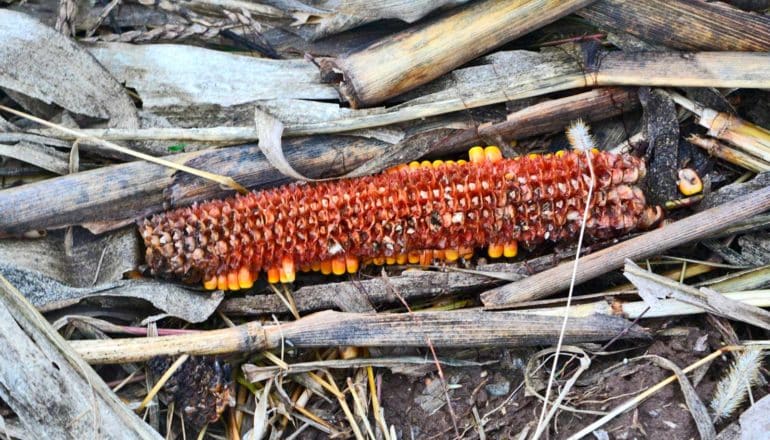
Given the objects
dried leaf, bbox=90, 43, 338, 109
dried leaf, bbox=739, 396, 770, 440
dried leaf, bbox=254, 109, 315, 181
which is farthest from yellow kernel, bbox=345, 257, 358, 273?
dried leaf, bbox=739, 396, 770, 440

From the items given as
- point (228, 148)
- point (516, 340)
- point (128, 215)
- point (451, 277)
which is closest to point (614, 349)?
point (516, 340)

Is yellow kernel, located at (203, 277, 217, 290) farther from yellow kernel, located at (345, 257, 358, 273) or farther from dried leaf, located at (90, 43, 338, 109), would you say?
dried leaf, located at (90, 43, 338, 109)

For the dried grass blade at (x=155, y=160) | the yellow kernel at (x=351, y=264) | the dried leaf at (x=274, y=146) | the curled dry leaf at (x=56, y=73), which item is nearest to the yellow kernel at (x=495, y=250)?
the yellow kernel at (x=351, y=264)

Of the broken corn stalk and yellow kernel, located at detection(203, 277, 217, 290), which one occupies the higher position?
the broken corn stalk

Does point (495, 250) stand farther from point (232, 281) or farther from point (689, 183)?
point (232, 281)

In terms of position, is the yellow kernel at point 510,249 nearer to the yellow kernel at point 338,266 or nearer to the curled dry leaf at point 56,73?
the yellow kernel at point 338,266

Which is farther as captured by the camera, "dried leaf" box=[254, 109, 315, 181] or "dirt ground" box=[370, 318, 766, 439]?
"dried leaf" box=[254, 109, 315, 181]

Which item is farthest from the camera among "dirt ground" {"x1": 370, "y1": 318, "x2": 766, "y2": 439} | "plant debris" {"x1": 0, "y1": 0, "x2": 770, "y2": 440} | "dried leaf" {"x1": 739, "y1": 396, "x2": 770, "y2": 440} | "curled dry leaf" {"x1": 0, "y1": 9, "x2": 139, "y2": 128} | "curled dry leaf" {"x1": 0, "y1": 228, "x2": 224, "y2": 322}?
"curled dry leaf" {"x1": 0, "y1": 9, "x2": 139, "y2": 128}

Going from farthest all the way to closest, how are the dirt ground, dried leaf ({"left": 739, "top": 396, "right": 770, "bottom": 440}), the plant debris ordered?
the plant debris → the dirt ground → dried leaf ({"left": 739, "top": 396, "right": 770, "bottom": 440})

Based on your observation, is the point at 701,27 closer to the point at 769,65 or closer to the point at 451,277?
the point at 769,65
